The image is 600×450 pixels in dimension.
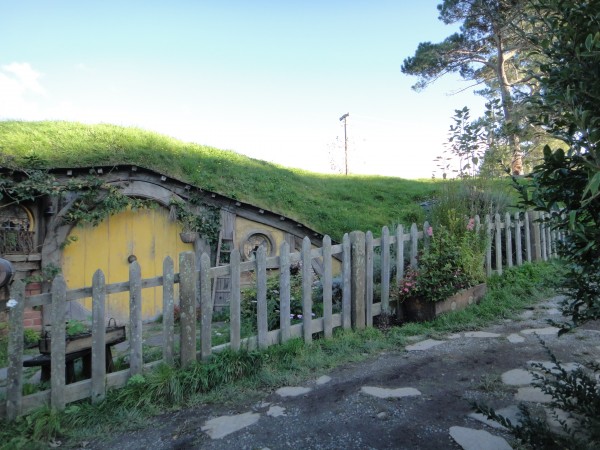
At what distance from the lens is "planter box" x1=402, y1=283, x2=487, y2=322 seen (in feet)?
17.5

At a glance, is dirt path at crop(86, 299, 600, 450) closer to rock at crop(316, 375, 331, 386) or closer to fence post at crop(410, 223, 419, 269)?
rock at crop(316, 375, 331, 386)

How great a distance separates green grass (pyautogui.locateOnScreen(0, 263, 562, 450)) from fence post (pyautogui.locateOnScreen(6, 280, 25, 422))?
11cm

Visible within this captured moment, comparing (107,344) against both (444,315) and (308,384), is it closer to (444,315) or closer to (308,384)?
(308,384)

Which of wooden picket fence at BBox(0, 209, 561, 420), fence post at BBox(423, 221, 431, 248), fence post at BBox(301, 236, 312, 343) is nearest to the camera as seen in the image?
wooden picket fence at BBox(0, 209, 561, 420)

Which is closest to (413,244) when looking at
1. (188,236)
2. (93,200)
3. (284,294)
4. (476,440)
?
(284,294)

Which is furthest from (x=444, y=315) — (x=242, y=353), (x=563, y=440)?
(x=563, y=440)

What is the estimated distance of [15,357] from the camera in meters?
3.16

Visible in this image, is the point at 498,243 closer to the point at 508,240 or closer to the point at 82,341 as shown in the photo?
the point at 508,240

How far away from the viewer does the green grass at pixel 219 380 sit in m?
3.05

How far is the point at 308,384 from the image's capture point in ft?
12.1

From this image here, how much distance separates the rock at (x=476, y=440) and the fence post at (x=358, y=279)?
8.28 ft

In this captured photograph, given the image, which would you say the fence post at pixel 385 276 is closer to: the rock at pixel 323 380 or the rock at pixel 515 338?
the rock at pixel 515 338

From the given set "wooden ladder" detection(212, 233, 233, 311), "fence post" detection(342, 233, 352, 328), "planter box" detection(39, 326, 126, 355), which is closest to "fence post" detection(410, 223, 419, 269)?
"fence post" detection(342, 233, 352, 328)

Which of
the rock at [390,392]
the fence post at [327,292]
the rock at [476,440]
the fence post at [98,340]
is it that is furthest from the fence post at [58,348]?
the rock at [476,440]
